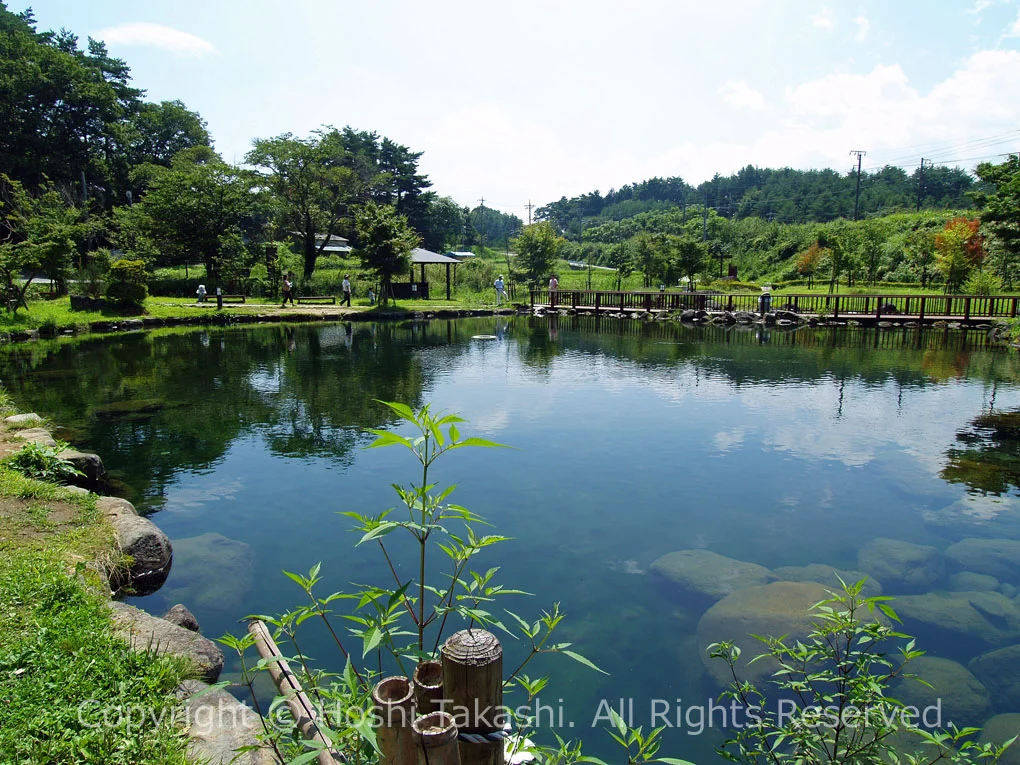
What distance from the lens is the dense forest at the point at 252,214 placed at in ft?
80.5

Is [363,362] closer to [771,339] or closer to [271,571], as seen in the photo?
[271,571]

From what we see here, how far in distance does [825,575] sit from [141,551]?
17.7 feet

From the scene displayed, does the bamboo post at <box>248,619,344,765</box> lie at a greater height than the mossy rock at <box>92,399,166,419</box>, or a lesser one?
greater

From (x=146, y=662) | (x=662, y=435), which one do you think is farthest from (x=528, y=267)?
(x=146, y=662)

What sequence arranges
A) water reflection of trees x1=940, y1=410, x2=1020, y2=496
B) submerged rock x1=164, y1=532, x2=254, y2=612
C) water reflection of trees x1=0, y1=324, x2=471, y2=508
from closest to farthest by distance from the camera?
submerged rock x1=164, y1=532, x2=254, y2=612
water reflection of trees x1=940, y1=410, x2=1020, y2=496
water reflection of trees x1=0, y1=324, x2=471, y2=508

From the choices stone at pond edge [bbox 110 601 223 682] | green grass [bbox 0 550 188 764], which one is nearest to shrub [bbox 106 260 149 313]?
green grass [bbox 0 550 188 764]

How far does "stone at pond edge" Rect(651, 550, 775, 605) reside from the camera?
4.92m

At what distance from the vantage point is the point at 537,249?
34.3m

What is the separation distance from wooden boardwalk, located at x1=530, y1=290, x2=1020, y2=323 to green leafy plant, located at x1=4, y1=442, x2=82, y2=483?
25.6 m

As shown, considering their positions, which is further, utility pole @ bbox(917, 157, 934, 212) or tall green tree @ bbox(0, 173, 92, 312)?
utility pole @ bbox(917, 157, 934, 212)

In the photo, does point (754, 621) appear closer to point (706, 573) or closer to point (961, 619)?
point (706, 573)

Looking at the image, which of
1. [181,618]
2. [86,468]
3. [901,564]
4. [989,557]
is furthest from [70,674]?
[989,557]

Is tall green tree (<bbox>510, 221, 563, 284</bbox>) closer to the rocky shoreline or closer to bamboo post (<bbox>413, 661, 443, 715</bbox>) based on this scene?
the rocky shoreline

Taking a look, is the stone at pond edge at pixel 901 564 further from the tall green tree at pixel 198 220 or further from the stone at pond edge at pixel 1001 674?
the tall green tree at pixel 198 220
